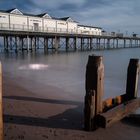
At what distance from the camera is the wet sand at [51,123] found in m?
4.90

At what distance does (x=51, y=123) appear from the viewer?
18.3 feet

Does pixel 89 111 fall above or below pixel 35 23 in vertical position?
below

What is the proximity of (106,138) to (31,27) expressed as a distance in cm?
4017

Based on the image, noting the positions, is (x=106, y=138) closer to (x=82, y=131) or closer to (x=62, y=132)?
(x=82, y=131)

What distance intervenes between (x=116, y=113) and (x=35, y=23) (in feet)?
→ 138

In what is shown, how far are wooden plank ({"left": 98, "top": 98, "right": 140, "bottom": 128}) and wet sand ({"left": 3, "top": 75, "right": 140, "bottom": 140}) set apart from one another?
164mm

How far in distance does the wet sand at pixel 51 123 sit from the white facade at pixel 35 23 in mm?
32081

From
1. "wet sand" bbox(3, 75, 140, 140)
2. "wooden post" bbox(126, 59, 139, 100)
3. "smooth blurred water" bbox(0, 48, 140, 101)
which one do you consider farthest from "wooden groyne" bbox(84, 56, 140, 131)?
"smooth blurred water" bbox(0, 48, 140, 101)

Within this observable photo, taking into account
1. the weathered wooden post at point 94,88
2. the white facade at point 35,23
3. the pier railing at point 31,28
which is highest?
the white facade at point 35,23

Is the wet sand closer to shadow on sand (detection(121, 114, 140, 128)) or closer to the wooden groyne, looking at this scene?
shadow on sand (detection(121, 114, 140, 128))

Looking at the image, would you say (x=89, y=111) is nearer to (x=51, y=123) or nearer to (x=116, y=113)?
(x=116, y=113)

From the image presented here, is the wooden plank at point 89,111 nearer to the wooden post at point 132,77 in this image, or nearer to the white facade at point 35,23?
the wooden post at point 132,77

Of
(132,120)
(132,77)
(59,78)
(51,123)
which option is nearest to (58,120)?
(51,123)

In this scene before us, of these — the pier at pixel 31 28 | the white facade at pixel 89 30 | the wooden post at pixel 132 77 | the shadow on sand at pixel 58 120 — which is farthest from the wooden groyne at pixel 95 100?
the white facade at pixel 89 30
